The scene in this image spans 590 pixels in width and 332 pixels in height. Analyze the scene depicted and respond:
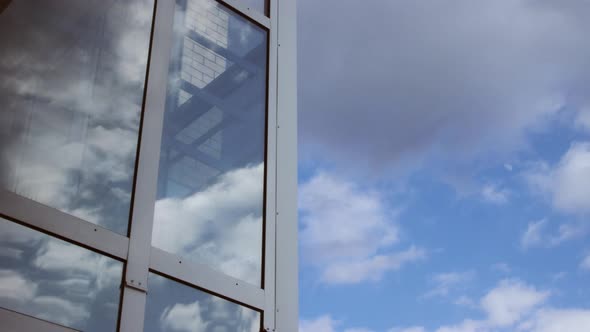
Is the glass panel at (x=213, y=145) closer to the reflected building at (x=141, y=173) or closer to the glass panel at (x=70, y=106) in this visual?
the reflected building at (x=141, y=173)

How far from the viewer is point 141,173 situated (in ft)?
13.8

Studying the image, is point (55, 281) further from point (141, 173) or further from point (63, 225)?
point (141, 173)

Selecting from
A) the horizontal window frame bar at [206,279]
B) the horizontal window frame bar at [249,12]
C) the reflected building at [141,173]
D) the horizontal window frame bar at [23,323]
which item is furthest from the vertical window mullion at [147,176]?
the horizontal window frame bar at [249,12]

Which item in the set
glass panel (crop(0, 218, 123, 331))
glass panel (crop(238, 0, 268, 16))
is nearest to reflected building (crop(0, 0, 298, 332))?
glass panel (crop(0, 218, 123, 331))

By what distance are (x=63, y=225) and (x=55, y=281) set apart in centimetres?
31

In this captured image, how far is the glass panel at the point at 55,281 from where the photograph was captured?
343cm

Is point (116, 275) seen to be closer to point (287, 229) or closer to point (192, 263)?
point (192, 263)

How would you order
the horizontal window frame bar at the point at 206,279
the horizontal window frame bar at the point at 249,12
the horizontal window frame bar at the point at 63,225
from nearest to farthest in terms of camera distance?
the horizontal window frame bar at the point at 63,225 < the horizontal window frame bar at the point at 206,279 < the horizontal window frame bar at the point at 249,12

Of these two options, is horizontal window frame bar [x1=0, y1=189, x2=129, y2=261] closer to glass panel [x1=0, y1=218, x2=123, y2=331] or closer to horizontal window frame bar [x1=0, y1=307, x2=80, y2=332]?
glass panel [x1=0, y1=218, x2=123, y2=331]

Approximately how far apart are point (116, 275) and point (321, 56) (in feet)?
67.7

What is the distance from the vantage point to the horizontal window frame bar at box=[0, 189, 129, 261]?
3578mm

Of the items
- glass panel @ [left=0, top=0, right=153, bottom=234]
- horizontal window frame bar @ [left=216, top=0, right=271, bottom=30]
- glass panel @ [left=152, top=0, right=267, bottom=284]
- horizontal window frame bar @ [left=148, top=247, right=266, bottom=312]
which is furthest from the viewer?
horizontal window frame bar @ [left=216, top=0, right=271, bottom=30]

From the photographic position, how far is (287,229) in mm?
5016

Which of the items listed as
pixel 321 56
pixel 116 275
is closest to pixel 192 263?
pixel 116 275
